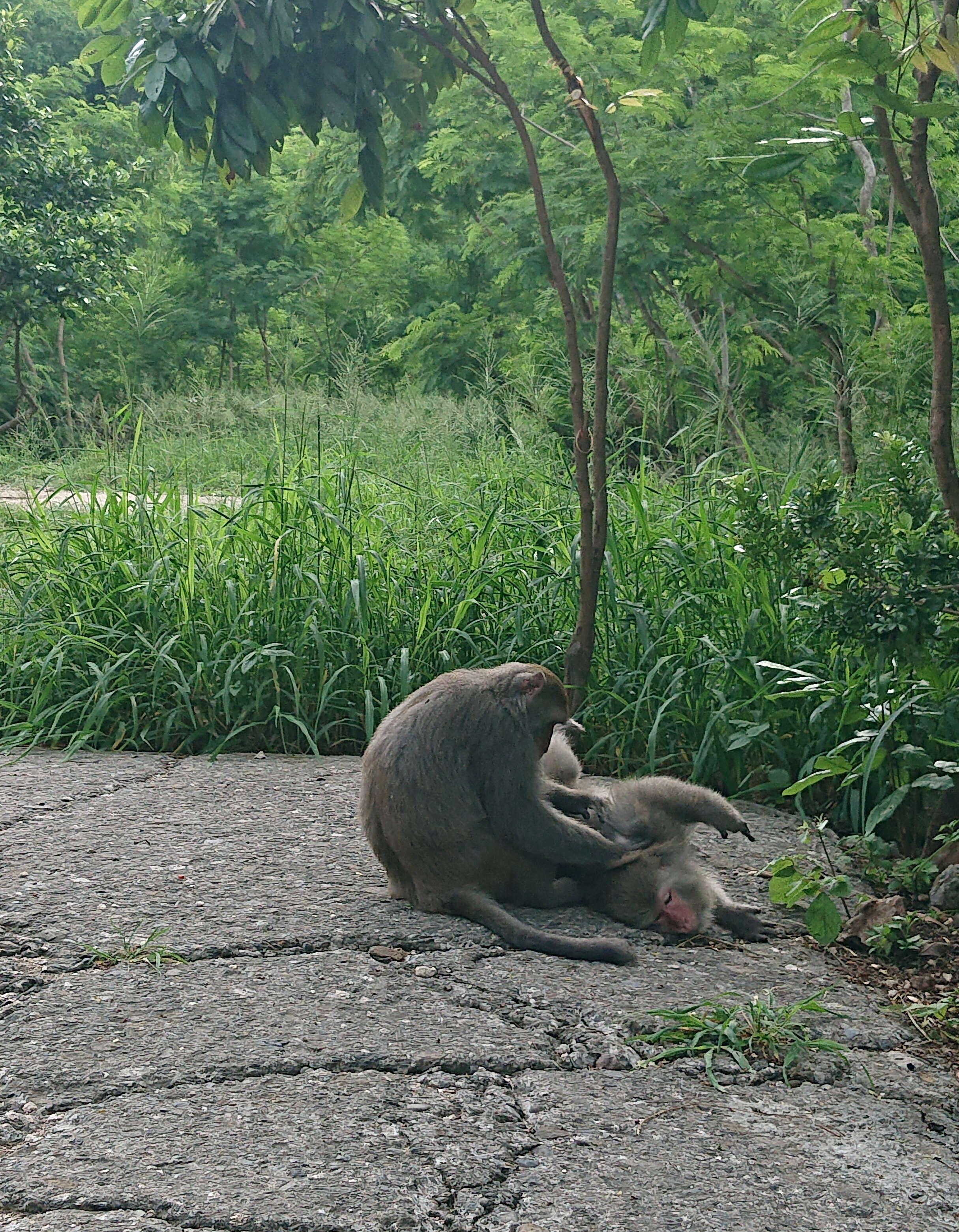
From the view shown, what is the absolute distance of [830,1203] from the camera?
2113 millimetres

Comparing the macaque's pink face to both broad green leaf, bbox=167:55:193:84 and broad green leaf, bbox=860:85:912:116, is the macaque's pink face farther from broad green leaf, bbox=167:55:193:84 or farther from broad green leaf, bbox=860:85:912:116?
broad green leaf, bbox=167:55:193:84

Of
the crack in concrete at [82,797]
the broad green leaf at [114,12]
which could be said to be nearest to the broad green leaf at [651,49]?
the broad green leaf at [114,12]

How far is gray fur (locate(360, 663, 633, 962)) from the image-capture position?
10.7 feet

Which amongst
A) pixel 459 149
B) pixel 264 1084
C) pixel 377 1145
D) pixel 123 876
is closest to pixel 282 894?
pixel 123 876

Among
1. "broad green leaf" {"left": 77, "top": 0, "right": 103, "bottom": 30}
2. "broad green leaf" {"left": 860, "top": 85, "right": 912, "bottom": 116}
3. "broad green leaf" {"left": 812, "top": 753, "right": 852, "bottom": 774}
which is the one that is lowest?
"broad green leaf" {"left": 812, "top": 753, "right": 852, "bottom": 774}

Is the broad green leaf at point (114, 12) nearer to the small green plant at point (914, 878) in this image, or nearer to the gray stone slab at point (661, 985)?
the gray stone slab at point (661, 985)

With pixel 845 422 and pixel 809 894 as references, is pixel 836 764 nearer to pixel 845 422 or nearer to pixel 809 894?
pixel 809 894

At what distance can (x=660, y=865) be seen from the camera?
3.38 m

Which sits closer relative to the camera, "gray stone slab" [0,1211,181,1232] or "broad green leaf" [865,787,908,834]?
"gray stone slab" [0,1211,181,1232]

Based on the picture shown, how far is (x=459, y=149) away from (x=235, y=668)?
376 inches

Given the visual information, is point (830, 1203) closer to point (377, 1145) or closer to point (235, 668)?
point (377, 1145)

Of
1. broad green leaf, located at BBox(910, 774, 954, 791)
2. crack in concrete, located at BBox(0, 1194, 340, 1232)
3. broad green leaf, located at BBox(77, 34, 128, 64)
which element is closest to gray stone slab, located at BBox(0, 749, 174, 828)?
crack in concrete, located at BBox(0, 1194, 340, 1232)

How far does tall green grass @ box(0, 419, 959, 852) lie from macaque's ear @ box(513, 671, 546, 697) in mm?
1149

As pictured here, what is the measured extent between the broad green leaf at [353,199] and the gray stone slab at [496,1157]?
346 centimetres
